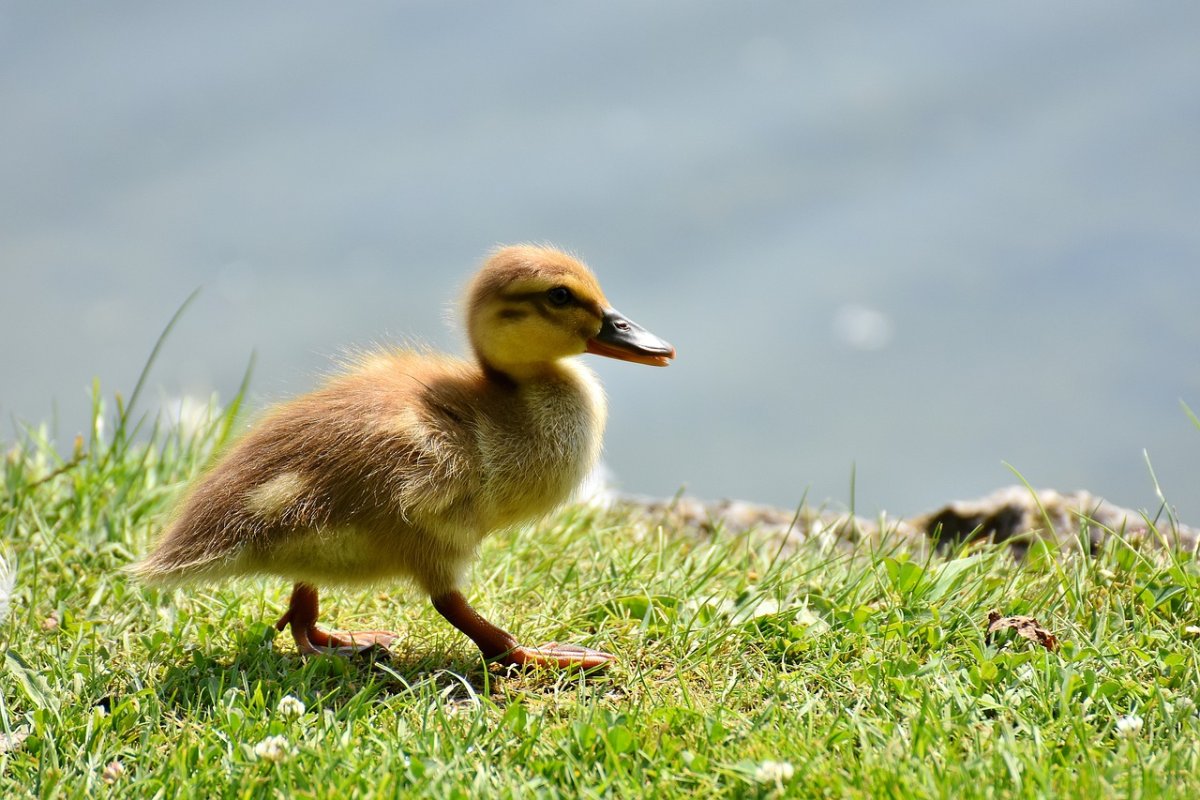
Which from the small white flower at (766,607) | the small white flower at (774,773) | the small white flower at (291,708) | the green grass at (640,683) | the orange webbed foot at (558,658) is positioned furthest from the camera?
the small white flower at (766,607)

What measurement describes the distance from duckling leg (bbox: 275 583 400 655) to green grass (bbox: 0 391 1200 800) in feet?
0.27

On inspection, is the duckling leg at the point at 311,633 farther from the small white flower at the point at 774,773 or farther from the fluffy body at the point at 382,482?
the small white flower at the point at 774,773

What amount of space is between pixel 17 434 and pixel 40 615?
1811 millimetres

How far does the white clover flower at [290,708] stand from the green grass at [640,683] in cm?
4

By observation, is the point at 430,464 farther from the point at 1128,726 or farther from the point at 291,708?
the point at 1128,726

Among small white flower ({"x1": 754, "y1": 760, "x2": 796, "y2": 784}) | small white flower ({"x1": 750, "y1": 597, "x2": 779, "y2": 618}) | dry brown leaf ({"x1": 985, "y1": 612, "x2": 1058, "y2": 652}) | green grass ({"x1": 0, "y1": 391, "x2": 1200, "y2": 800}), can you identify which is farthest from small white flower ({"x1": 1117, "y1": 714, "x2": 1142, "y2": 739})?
small white flower ({"x1": 750, "y1": 597, "x2": 779, "y2": 618})

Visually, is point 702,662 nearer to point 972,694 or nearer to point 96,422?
point 972,694

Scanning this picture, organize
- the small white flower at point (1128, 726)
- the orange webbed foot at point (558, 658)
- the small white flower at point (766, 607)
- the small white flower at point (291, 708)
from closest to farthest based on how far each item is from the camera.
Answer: the small white flower at point (1128, 726), the small white flower at point (291, 708), the orange webbed foot at point (558, 658), the small white flower at point (766, 607)

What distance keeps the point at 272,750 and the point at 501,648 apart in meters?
0.86

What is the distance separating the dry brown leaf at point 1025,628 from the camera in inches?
137

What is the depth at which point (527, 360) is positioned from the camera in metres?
3.65

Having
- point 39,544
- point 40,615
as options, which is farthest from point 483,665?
point 39,544

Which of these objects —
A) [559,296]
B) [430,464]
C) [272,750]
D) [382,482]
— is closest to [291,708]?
[272,750]

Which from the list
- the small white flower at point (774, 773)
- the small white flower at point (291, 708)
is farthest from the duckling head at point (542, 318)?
the small white flower at point (774, 773)
